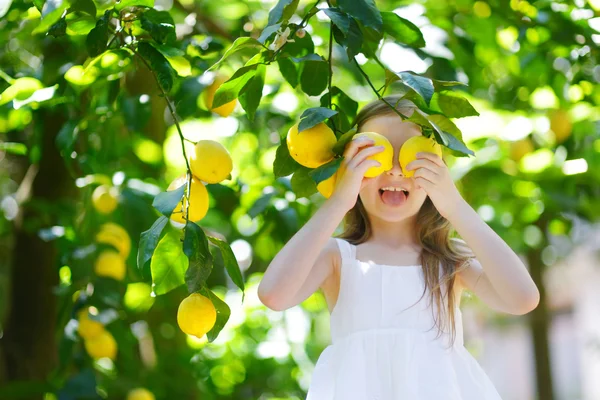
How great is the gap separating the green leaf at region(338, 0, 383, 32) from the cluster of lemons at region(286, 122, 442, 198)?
0.16 metres

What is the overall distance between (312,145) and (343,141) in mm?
58

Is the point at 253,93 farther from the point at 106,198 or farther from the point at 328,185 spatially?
the point at 106,198

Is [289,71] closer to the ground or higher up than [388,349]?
higher up

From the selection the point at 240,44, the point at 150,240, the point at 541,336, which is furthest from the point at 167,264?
the point at 541,336

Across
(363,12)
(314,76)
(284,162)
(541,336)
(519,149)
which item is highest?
(363,12)

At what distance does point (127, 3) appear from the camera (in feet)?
3.59

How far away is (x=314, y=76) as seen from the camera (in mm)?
1220

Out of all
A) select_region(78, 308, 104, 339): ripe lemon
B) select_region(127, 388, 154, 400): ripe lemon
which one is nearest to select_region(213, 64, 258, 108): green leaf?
select_region(78, 308, 104, 339): ripe lemon

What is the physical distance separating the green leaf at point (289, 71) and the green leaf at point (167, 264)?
32 cm

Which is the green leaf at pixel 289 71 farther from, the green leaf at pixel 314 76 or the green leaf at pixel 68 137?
the green leaf at pixel 68 137

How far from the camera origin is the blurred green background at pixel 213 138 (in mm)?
1289

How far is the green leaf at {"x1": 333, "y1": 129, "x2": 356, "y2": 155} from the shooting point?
3.57ft

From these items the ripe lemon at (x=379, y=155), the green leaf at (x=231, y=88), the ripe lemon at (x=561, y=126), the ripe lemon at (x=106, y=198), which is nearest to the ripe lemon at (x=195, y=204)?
the green leaf at (x=231, y=88)

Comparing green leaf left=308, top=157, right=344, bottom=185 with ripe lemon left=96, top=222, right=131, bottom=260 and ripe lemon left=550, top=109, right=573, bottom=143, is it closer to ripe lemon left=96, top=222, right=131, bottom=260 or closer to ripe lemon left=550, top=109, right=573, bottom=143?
ripe lemon left=96, top=222, right=131, bottom=260
